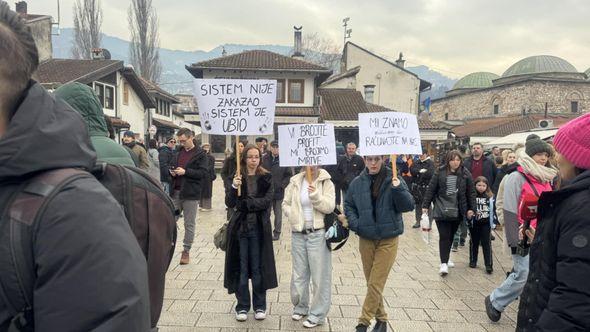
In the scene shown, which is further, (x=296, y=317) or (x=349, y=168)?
(x=349, y=168)

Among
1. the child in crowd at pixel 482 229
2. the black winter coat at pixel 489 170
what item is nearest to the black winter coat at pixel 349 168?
the black winter coat at pixel 489 170

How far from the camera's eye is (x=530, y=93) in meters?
54.5

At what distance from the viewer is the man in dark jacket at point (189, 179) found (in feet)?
23.1

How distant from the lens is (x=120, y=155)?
2316 mm

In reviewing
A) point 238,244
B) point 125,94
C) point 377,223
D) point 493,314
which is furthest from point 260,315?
point 125,94

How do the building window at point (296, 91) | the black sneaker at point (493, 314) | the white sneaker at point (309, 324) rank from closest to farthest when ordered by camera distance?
the white sneaker at point (309, 324), the black sneaker at point (493, 314), the building window at point (296, 91)

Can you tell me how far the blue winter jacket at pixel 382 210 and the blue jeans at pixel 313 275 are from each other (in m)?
0.46

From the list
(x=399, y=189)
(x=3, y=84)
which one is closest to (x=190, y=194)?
(x=399, y=189)

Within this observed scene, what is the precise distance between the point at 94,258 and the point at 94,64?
1104 inches

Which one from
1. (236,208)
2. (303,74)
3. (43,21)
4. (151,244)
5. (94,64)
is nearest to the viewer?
(151,244)

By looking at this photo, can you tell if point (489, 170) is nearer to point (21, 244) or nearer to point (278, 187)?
point (278, 187)

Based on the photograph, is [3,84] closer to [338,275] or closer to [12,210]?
[12,210]

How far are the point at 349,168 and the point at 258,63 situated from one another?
20533mm

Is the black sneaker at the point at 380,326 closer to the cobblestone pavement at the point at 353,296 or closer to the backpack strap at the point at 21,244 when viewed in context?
the cobblestone pavement at the point at 353,296
